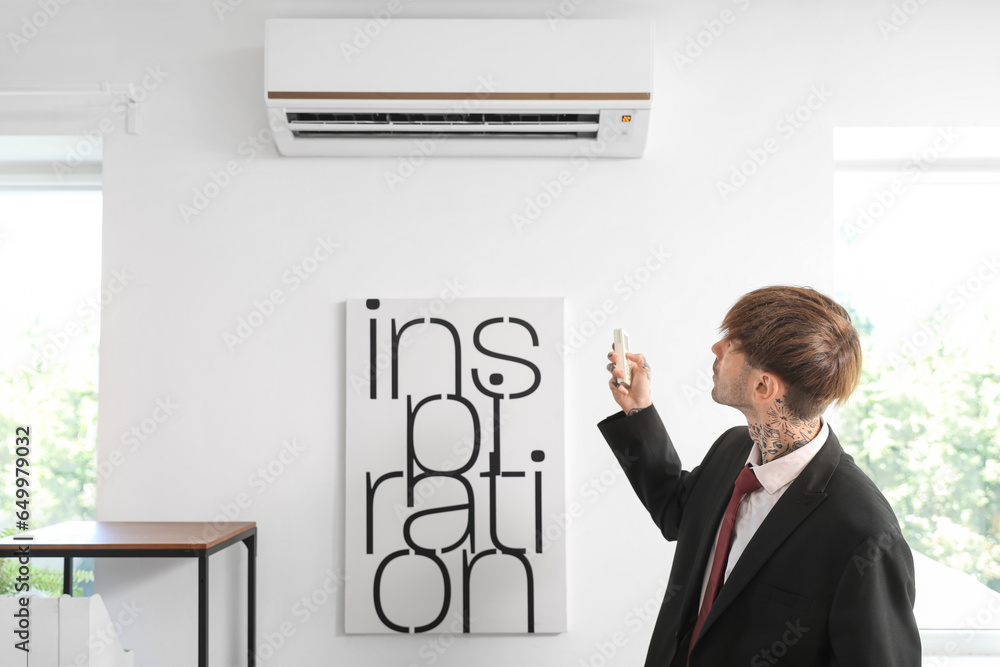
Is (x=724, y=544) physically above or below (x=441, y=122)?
below

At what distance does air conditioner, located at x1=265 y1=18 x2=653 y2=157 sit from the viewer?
2.05 metres

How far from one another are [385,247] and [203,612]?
1.14 metres

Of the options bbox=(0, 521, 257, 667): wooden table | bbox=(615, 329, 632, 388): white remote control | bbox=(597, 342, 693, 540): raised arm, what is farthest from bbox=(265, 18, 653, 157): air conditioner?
bbox=(0, 521, 257, 667): wooden table

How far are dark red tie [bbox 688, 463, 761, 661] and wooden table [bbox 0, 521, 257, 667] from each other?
1.18 m

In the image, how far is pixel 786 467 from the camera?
1.32 metres

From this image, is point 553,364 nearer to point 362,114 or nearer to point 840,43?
point 362,114

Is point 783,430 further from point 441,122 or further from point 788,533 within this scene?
point 441,122

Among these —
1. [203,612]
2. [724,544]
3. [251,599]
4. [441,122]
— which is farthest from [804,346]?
[251,599]

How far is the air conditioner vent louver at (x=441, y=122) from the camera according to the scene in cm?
213

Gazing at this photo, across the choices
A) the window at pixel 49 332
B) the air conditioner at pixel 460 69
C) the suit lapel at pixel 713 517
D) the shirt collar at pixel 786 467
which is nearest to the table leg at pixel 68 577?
the window at pixel 49 332

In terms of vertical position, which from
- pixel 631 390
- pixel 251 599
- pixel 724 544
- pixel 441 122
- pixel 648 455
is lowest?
pixel 251 599

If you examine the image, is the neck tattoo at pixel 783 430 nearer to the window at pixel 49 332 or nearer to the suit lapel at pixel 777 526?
the suit lapel at pixel 777 526

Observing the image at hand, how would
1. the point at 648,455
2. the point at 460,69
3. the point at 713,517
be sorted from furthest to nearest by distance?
the point at 460,69
the point at 648,455
the point at 713,517

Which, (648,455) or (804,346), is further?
(648,455)
